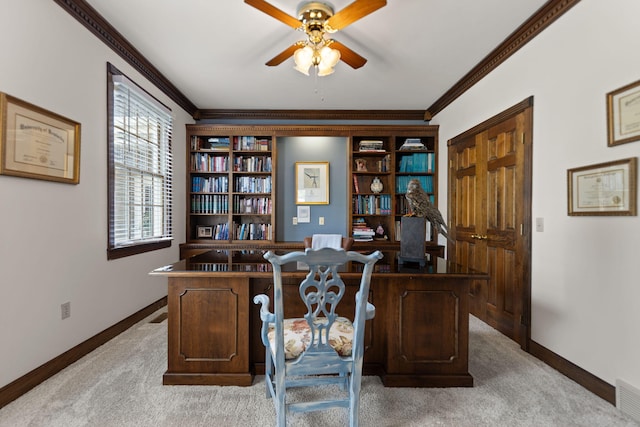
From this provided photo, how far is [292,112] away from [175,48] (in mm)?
1900

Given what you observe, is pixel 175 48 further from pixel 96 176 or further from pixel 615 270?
pixel 615 270

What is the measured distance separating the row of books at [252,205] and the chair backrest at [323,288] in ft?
10.4

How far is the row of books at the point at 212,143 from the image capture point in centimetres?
448

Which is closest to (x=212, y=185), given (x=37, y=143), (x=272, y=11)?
(x=37, y=143)

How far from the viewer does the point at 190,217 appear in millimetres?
4473

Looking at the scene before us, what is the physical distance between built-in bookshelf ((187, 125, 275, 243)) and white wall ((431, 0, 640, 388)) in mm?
3110

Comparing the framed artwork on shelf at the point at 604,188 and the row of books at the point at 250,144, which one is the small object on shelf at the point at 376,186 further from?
the framed artwork on shelf at the point at 604,188

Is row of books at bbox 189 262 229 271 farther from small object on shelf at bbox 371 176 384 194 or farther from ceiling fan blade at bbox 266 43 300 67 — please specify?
small object on shelf at bbox 371 176 384 194

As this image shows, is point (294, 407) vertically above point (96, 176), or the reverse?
point (96, 176)

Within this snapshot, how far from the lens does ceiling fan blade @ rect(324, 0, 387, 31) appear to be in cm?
190

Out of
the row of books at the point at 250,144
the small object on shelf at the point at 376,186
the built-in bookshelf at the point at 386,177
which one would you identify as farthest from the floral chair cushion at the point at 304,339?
the row of books at the point at 250,144

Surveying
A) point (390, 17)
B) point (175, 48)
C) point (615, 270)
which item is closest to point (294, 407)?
point (615, 270)

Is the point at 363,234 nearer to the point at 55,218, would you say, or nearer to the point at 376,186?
the point at 376,186

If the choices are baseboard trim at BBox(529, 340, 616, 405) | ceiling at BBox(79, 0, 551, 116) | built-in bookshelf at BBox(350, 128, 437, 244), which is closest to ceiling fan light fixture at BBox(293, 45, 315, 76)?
ceiling at BBox(79, 0, 551, 116)
